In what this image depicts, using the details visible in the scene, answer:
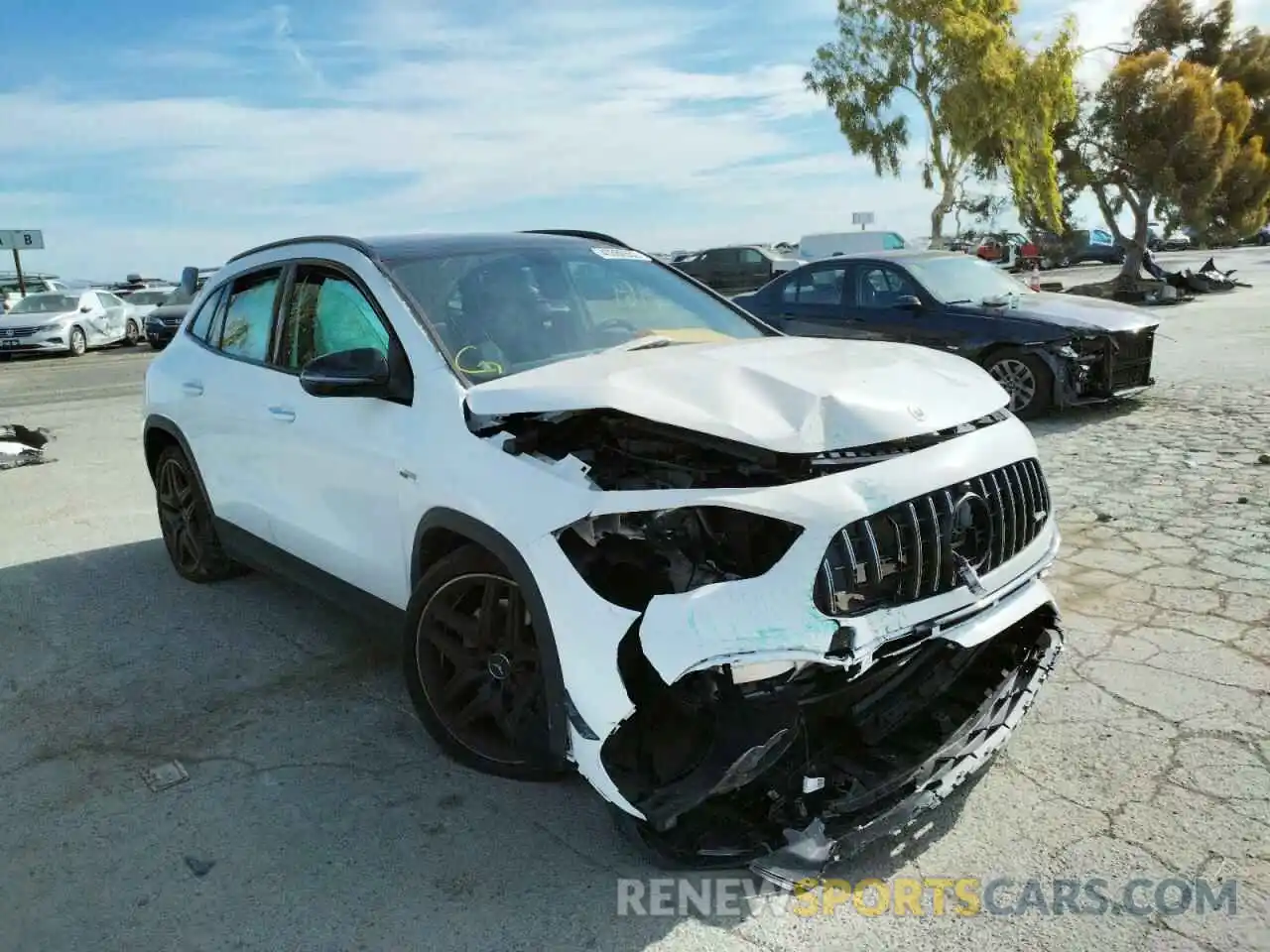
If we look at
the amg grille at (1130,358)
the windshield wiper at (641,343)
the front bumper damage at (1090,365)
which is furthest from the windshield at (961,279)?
the windshield wiper at (641,343)

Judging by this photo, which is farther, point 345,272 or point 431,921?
point 345,272

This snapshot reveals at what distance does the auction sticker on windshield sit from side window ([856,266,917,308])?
5.77m

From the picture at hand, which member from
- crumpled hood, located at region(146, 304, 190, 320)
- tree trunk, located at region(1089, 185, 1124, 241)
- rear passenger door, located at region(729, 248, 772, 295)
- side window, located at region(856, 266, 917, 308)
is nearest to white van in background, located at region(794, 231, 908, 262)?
rear passenger door, located at region(729, 248, 772, 295)

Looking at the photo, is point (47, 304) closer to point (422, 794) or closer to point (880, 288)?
point (880, 288)

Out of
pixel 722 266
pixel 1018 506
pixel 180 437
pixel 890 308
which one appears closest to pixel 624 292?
pixel 1018 506

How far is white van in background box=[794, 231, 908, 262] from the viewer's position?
30391 millimetres

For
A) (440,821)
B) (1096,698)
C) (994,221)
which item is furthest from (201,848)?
(994,221)

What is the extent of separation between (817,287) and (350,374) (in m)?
8.00

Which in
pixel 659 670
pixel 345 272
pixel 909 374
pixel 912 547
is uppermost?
pixel 345 272

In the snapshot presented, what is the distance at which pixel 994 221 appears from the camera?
118 ft

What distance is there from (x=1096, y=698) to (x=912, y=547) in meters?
1.61

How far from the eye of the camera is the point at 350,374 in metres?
3.37

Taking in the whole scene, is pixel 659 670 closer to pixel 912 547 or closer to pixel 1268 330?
pixel 912 547

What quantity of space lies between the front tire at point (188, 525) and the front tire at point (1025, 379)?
6737 millimetres
